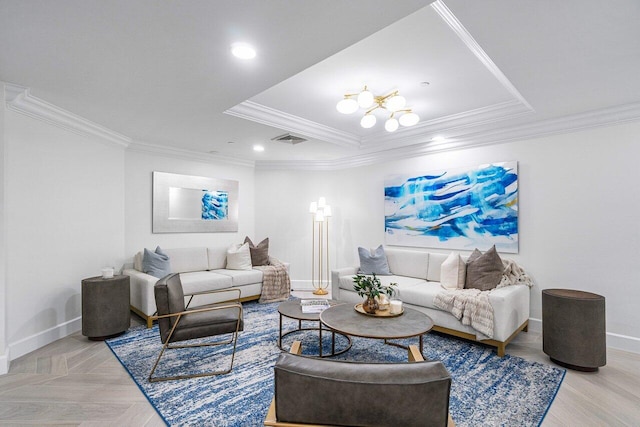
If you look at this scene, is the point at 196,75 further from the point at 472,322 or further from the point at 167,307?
the point at 472,322

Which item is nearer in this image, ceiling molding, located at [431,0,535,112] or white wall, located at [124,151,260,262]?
ceiling molding, located at [431,0,535,112]

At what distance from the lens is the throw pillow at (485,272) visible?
145 inches

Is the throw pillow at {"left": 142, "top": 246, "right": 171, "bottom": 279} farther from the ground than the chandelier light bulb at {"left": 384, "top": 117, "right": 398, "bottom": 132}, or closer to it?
closer to it

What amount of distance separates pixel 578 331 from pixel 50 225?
17.5ft

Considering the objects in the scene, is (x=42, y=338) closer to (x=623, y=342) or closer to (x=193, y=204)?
(x=193, y=204)

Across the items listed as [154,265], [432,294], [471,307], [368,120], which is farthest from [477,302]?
[154,265]

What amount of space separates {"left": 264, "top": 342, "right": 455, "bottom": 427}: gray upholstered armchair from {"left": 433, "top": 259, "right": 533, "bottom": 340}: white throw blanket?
96.1 inches

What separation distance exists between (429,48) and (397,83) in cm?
65

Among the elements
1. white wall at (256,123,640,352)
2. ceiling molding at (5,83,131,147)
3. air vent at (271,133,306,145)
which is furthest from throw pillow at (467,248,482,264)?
ceiling molding at (5,83,131,147)

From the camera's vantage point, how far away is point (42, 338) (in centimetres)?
342

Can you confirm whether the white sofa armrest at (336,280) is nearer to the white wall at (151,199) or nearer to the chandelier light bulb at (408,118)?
the white wall at (151,199)

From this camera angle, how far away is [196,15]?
1.86 metres

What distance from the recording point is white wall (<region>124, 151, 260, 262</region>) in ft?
15.8

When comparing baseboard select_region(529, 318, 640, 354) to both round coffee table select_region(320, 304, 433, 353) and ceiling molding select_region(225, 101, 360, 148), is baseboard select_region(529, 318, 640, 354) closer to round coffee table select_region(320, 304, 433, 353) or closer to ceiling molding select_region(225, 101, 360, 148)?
round coffee table select_region(320, 304, 433, 353)
